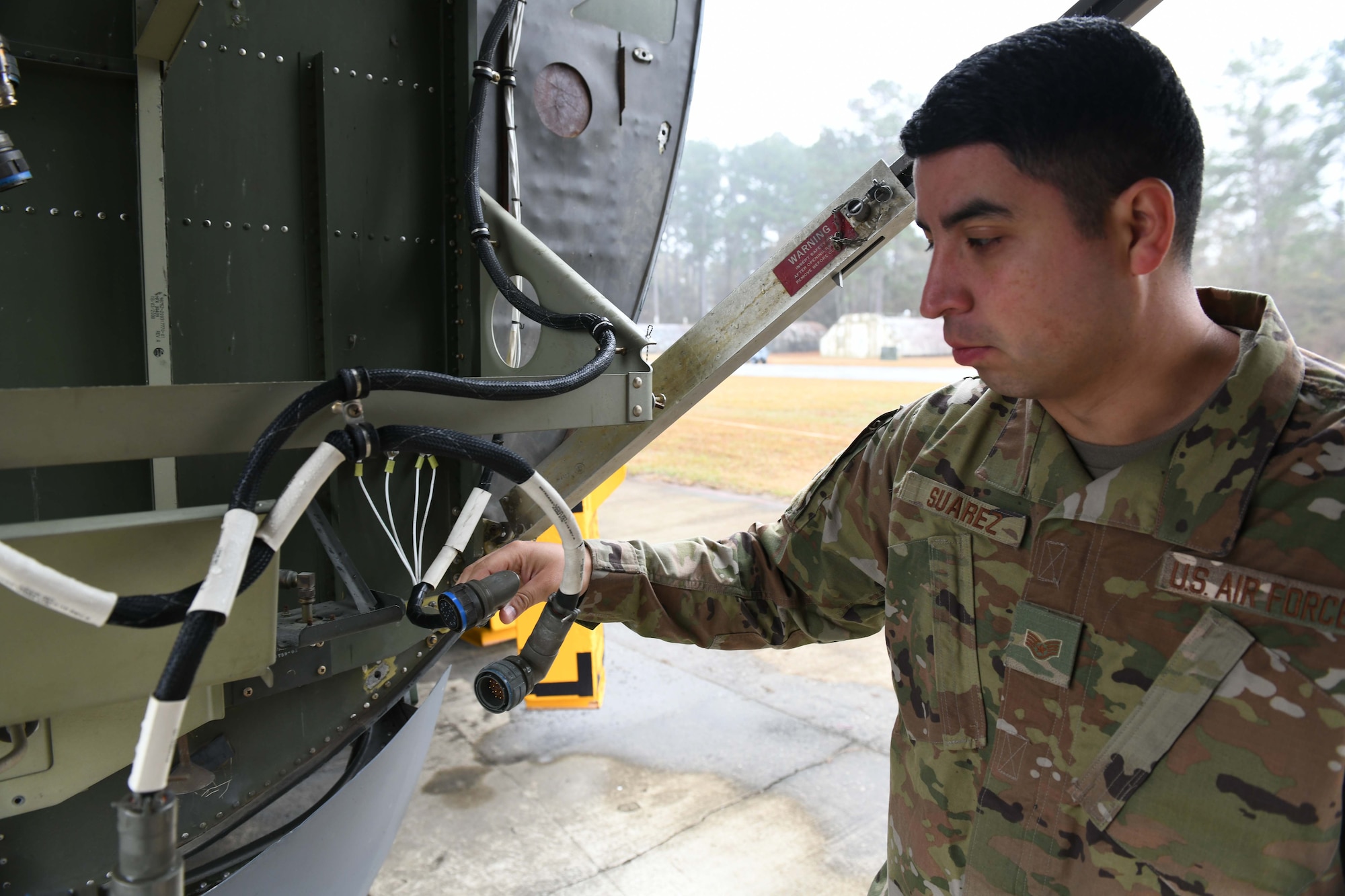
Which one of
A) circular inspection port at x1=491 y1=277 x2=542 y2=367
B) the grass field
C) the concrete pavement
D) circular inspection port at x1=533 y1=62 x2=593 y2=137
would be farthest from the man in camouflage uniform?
the grass field

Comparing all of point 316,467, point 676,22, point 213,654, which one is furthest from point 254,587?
point 676,22

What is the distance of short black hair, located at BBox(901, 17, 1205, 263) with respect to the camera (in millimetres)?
991

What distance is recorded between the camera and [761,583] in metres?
1.48

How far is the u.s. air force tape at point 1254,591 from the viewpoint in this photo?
921 mm

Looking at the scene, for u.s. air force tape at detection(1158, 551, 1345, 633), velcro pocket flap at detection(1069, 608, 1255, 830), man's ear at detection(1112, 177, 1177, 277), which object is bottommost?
velcro pocket flap at detection(1069, 608, 1255, 830)

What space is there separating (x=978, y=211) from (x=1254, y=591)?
512 mm

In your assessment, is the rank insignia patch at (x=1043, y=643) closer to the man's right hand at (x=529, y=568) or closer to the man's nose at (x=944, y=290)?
the man's nose at (x=944, y=290)

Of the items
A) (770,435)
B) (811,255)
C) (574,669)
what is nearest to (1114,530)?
(811,255)

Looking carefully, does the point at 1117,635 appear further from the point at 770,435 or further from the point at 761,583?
the point at 770,435

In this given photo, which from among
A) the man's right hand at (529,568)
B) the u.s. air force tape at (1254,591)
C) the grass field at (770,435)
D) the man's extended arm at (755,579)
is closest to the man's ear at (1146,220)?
the u.s. air force tape at (1254,591)

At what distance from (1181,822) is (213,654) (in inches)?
44.1

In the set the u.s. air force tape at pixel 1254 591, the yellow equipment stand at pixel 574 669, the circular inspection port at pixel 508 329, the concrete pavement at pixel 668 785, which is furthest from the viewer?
the yellow equipment stand at pixel 574 669

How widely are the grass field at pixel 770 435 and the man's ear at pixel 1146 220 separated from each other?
24.2 ft

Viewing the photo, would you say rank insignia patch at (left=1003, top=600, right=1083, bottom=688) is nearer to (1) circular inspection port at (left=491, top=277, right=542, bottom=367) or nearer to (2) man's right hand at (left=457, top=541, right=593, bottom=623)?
(2) man's right hand at (left=457, top=541, right=593, bottom=623)
